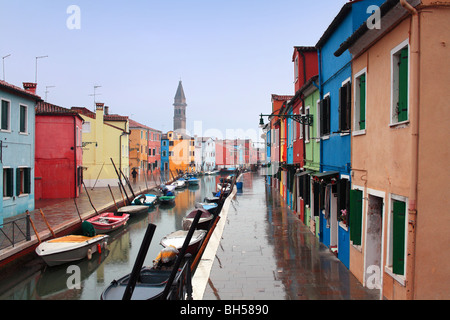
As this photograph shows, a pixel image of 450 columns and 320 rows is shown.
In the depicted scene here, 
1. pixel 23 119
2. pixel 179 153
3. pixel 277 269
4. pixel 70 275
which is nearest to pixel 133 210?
pixel 23 119

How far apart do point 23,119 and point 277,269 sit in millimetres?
16511

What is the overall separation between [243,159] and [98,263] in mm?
94006

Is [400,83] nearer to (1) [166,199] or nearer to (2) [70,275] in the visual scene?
(2) [70,275]

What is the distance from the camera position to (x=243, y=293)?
7.14 m

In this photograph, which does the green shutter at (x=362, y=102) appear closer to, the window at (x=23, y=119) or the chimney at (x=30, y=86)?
the window at (x=23, y=119)

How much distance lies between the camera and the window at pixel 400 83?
17.8 feet

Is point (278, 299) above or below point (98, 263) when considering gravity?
above

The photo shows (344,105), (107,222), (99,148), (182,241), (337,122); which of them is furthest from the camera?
(99,148)

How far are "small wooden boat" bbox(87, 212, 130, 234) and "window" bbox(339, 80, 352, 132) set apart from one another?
43.9 feet

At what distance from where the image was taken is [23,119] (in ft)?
62.6

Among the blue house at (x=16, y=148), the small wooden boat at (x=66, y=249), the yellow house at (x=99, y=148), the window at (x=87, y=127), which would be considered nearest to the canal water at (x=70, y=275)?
the small wooden boat at (x=66, y=249)

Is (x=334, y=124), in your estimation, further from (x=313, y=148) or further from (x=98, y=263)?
(x=98, y=263)

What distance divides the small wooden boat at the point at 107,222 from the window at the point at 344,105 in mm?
13369
